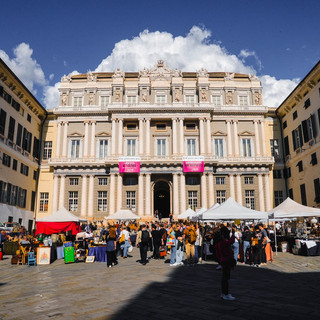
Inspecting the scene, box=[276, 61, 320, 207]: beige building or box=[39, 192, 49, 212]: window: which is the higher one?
box=[276, 61, 320, 207]: beige building

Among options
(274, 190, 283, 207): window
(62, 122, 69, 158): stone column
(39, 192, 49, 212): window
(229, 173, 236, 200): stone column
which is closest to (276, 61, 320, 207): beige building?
(274, 190, 283, 207): window

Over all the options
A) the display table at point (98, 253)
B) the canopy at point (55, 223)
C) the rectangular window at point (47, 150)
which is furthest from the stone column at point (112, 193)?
the display table at point (98, 253)

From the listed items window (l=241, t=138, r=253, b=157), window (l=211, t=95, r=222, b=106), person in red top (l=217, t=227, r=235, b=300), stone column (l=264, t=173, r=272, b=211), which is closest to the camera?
person in red top (l=217, t=227, r=235, b=300)

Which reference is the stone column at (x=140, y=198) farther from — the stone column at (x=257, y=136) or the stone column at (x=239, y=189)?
the stone column at (x=257, y=136)

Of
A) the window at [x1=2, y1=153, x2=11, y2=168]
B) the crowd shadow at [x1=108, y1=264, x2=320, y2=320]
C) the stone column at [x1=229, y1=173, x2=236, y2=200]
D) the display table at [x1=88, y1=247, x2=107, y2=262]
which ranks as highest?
the window at [x1=2, y1=153, x2=11, y2=168]

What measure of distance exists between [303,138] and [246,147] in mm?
7568

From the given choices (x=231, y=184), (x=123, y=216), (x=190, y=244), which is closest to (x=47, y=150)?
(x=123, y=216)

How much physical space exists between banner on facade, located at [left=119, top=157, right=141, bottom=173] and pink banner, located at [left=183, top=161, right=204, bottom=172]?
5624 mm

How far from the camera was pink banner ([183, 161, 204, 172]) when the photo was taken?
35688 millimetres

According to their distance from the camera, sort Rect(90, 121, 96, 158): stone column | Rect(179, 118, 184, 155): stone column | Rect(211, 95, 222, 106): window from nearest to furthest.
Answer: Rect(179, 118, 184, 155): stone column, Rect(90, 121, 96, 158): stone column, Rect(211, 95, 222, 106): window

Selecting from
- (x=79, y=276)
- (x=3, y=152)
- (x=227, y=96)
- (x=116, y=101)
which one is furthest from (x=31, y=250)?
(x=227, y=96)

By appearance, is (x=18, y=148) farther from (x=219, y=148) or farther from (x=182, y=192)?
(x=219, y=148)

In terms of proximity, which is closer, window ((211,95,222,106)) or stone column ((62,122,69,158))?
stone column ((62,122,69,158))

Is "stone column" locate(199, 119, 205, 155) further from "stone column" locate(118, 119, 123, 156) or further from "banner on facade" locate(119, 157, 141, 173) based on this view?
"stone column" locate(118, 119, 123, 156)
